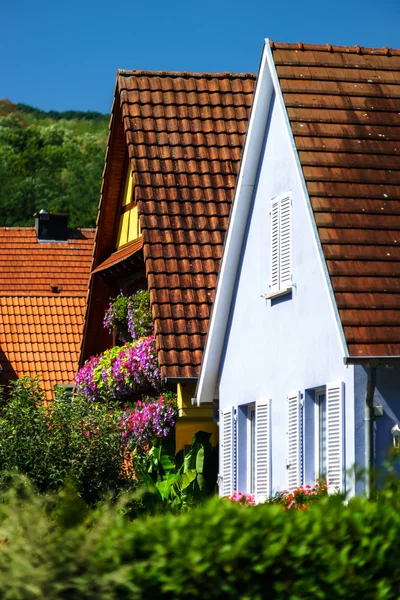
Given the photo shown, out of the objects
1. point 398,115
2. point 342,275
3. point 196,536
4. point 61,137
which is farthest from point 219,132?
point 61,137

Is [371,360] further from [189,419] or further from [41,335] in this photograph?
[41,335]

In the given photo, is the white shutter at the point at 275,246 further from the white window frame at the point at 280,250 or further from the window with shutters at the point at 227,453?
the window with shutters at the point at 227,453

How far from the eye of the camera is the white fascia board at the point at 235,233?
18.7 meters

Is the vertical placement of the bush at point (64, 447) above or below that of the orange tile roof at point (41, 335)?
below

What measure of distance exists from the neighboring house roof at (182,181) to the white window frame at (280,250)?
3330 mm

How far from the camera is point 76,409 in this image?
2312 centimetres

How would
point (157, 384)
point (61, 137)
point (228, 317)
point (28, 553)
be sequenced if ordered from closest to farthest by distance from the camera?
point (28, 553), point (228, 317), point (157, 384), point (61, 137)

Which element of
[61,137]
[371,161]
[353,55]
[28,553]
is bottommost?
[28,553]

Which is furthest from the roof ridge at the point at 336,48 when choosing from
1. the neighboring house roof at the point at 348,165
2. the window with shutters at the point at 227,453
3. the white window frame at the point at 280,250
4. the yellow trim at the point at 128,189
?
the yellow trim at the point at 128,189

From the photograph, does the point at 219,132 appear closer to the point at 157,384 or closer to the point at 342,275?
the point at 157,384

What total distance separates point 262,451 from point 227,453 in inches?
68.5

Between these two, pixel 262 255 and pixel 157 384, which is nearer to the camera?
pixel 262 255

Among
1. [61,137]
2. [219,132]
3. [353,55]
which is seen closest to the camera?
[353,55]

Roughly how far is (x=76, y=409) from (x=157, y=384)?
1915 millimetres
